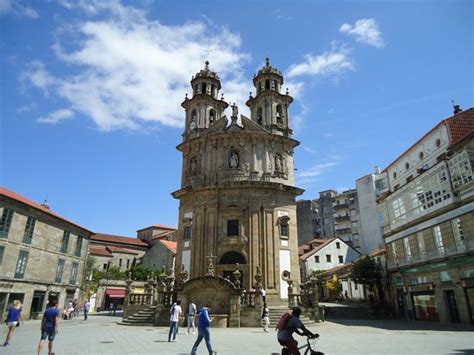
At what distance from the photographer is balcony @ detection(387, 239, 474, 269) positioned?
2213 centimetres

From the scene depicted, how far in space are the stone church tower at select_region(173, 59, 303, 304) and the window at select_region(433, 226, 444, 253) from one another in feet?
36.7

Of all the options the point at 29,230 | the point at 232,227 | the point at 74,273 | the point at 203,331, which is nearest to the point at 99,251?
the point at 74,273

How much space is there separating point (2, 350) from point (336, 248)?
49251 millimetres

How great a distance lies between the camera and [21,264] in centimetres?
2797

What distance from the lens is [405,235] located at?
2958cm

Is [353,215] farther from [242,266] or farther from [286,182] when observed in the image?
[242,266]

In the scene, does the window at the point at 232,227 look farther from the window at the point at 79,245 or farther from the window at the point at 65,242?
the window at the point at 79,245

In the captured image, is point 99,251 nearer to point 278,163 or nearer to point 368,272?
point 278,163

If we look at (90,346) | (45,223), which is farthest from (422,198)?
(45,223)

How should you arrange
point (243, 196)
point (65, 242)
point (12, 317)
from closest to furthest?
point (12, 317) < point (243, 196) < point (65, 242)

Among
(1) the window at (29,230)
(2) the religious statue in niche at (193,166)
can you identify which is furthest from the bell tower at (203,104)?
(1) the window at (29,230)

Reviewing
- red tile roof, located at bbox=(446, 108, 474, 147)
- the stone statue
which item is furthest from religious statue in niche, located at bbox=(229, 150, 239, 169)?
red tile roof, located at bbox=(446, 108, 474, 147)

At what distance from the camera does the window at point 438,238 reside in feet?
81.6

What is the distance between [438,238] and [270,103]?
66.3 ft
